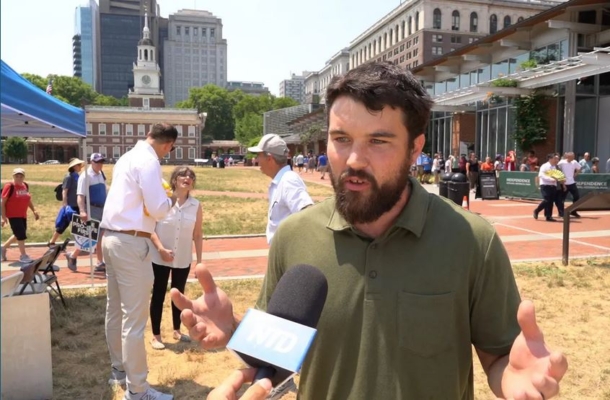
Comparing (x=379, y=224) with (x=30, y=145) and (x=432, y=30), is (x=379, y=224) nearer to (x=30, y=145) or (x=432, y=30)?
(x=432, y=30)

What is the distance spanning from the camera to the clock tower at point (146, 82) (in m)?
122

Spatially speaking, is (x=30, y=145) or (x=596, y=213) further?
(x=30, y=145)

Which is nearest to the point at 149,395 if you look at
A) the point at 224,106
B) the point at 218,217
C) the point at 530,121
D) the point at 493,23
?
the point at 218,217

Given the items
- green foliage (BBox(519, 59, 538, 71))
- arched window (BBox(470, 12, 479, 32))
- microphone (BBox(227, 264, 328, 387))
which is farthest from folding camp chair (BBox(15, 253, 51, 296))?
arched window (BBox(470, 12, 479, 32))

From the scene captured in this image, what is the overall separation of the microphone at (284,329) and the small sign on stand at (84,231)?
7.02 meters

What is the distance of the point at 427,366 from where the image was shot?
1619 millimetres

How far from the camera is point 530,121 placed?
80.4 feet

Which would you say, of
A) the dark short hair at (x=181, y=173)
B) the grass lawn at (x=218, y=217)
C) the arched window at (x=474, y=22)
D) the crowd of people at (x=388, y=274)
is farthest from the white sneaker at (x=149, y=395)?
the arched window at (x=474, y=22)

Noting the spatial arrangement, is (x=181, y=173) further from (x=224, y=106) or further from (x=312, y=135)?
(x=224, y=106)

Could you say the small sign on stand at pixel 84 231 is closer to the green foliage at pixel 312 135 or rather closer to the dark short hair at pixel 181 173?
the dark short hair at pixel 181 173

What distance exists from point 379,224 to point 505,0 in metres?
97.4

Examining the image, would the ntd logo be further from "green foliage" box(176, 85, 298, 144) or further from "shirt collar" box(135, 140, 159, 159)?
"green foliage" box(176, 85, 298, 144)

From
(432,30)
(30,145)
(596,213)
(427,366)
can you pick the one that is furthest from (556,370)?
(30,145)

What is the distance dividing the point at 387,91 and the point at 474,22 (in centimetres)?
9521
